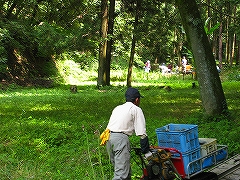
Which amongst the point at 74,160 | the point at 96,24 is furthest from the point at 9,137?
the point at 96,24

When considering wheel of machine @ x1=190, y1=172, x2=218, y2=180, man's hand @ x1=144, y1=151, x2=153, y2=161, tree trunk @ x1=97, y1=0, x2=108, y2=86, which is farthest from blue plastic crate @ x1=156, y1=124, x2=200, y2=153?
tree trunk @ x1=97, y1=0, x2=108, y2=86

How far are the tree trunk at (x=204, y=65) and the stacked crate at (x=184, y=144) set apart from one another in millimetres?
5600

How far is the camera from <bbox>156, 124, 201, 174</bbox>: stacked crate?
20.6ft

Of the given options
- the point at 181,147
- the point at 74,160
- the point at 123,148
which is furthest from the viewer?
the point at 74,160

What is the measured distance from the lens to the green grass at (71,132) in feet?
25.3

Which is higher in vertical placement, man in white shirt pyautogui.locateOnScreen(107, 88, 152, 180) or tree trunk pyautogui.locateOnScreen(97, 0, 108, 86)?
tree trunk pyautogui.locateOnScreen(97, 0, 108, 86)

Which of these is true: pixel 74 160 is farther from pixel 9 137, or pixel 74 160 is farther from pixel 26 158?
pixel 9 137

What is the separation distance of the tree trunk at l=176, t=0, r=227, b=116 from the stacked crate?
5600 millimetres

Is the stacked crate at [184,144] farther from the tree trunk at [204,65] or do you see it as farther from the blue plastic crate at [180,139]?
the tree trunk at [204,65]

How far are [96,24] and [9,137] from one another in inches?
636

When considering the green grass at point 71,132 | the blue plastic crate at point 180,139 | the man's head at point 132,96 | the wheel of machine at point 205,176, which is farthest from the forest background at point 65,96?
the wheel of machine at point 205,176

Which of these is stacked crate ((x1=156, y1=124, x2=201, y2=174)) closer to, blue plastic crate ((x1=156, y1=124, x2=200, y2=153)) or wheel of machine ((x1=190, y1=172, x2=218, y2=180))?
blue plastic crate ((x1=156, y1=124, x2=200, y2=153))

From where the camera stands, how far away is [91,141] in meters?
10.2

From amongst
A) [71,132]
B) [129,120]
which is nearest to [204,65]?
[71,132]
